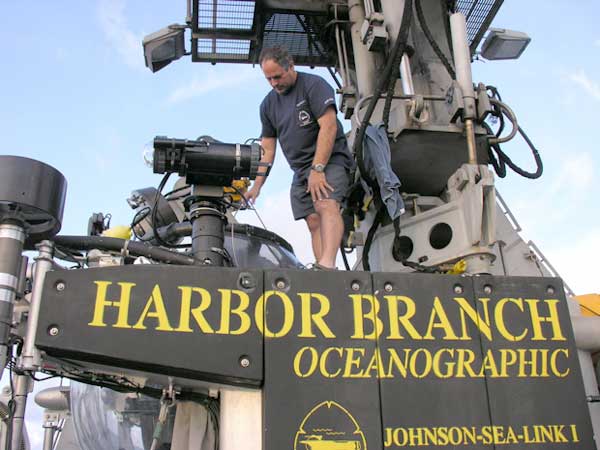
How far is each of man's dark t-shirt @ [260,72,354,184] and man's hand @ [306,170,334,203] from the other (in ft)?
0.88

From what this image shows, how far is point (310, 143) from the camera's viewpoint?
5.17 meters

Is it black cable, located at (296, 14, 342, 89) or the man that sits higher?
black cable, located at (296, 14, 342, 89)

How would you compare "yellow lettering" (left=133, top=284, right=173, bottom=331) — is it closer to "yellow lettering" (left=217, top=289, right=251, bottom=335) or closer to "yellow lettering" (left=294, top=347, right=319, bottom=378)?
"yellow lettering" (left=217, top=289, right=251, bottom=335)

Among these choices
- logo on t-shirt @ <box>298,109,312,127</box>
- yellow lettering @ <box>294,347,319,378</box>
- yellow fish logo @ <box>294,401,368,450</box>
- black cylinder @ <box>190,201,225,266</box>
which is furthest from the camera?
logo on t-shirt @ <box>298,109,312,127</box>

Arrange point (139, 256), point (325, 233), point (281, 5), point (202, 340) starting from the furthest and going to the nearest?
point (281, 5), point (325, 233), point (139, 256), point (202, 340)

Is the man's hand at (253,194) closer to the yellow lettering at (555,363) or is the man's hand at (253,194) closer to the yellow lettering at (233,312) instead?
the yellow lettering at (233,312)

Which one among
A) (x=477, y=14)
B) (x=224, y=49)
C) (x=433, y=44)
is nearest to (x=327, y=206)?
(x=433, y=44)

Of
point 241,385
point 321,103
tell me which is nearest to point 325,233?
point 321,103

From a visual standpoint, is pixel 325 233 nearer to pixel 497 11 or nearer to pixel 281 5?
pixel 281 5

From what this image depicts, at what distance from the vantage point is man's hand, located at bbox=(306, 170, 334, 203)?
4770mm

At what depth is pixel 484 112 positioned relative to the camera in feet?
18.3

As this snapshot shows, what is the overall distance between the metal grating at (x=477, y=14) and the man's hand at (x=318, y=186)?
3.56 m

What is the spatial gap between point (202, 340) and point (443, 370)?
3.42 ft

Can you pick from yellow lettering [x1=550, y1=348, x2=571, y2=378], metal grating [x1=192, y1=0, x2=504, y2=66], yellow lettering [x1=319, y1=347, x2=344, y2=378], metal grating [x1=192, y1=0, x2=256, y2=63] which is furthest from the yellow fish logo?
metal grating [x1=192, y1=0, x2=256, y2=63]
